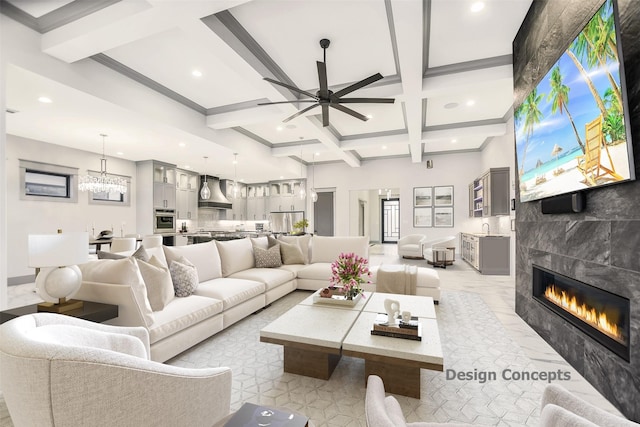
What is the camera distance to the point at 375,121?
580 centimetres

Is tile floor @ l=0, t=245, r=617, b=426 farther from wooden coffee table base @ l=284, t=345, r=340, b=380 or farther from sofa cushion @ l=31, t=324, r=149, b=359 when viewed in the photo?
sofa cushion @ l=31, t=324, r=149, b=359

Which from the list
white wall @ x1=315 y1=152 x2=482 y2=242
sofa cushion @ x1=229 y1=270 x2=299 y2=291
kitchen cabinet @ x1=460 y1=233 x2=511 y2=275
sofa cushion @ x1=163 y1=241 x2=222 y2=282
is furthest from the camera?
white wall @ x1=315 y1=152 x2=482 y2=242

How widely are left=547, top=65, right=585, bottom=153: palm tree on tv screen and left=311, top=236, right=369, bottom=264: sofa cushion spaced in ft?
9.94

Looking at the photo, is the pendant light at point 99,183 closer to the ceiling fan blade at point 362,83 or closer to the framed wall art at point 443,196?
the ceiling fan blade at point 362,83

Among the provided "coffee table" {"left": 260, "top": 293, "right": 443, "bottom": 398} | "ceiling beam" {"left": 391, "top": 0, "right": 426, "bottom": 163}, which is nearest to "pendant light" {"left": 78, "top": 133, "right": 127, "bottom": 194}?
"ceiling beam" {"left": 391, "top": 0, "right": 426, "bottom": 163}

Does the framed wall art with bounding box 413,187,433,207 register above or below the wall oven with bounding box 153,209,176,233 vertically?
above

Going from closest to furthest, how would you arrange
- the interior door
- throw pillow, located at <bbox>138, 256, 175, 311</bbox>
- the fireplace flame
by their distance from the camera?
the fireplace flame < throw pillow, located at <bbox>138, 256, 175, 311</bbox> < the interior door

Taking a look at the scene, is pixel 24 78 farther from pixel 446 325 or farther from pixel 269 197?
pixel 269 197

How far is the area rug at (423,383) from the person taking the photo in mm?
1710

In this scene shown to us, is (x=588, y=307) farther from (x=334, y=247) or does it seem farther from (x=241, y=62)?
(x=241, y=62)

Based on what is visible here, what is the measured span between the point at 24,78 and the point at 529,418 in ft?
16.9

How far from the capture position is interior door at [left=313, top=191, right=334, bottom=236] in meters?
9.94

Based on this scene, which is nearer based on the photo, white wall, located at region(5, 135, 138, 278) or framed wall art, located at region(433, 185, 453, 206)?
white wall, located at region(5, 135, 138, 278)

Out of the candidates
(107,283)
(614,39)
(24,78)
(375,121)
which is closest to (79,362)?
(107,283)
